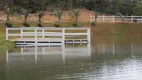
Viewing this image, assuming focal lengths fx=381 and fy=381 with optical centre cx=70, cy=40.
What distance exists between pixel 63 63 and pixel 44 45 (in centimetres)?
1346

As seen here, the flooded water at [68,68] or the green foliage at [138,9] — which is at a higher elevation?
the green foliage at [138,9]

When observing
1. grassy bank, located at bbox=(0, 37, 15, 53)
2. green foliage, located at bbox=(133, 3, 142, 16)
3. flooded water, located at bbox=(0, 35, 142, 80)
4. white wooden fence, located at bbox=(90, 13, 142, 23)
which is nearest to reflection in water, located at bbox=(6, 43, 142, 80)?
flooded water, located at bbox=(0, 35, 142, 80)

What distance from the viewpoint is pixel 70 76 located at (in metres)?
18.1

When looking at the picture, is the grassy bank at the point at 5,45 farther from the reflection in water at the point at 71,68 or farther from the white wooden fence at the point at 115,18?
the white wooden fence at the point at 115,18

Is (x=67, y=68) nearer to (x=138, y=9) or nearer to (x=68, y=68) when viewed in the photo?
(x=68, y=68)

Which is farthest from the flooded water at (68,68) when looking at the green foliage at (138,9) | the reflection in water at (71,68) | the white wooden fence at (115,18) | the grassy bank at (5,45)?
the green foliage at (138,9)

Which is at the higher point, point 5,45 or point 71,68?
point 5,45

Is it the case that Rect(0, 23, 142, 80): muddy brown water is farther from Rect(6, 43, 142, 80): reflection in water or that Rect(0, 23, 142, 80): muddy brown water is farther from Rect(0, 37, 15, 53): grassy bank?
Rect(0, 37, 15, 53): grassy bank

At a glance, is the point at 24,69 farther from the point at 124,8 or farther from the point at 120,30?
the point at 124,8

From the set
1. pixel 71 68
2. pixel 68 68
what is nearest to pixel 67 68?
pixel 68 68

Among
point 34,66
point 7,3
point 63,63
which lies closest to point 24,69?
point 34,66

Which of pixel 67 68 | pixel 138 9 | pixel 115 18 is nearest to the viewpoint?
pixel 67 68

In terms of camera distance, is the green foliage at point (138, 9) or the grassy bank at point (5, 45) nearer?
the grassy bank at point (5, 45)

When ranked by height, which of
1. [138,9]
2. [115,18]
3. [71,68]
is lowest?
[71,68]
